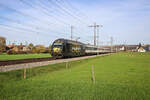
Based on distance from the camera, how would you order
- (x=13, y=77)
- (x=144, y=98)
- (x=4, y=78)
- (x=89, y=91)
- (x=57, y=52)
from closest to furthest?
(x=144, y=98) < (x=89, y=91) < (x=4, y=78) < (x=13, y=77) < (x=57, y=52)

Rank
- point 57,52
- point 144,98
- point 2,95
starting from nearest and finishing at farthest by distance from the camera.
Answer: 1. point 144,98
2. point 2,95
3. point 57,52

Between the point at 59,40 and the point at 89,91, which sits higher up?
the point at 59,40

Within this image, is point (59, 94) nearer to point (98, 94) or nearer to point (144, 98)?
point (98, 94)

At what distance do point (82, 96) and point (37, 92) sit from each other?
269cm

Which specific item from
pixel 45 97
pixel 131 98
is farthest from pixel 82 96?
pixel 131 98

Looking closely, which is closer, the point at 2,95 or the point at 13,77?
the point at 2,95

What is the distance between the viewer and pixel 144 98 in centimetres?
715

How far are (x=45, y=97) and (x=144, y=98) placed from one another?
201 inches

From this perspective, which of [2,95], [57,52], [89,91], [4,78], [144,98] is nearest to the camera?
[144,98]

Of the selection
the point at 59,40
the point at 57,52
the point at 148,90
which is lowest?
the point at 148,90

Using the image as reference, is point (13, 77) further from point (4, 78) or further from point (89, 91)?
point (89, 91)

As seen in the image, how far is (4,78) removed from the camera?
1193 centimetres

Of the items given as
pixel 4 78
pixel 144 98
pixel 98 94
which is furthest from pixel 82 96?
pixel 4 78

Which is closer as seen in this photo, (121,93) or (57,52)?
(121,93)
